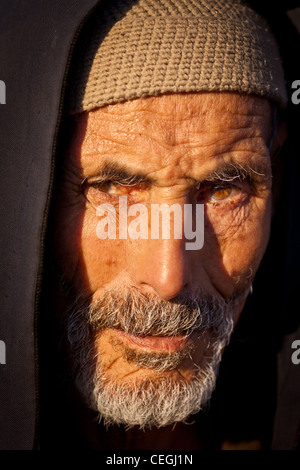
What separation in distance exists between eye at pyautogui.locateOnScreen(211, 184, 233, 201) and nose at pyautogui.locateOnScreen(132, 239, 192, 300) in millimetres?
290

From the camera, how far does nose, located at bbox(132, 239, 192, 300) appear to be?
1.77 meters

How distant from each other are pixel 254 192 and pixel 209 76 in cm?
54

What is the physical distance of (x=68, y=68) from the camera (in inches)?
67.0

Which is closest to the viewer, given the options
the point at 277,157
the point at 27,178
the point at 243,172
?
the point at 27,178

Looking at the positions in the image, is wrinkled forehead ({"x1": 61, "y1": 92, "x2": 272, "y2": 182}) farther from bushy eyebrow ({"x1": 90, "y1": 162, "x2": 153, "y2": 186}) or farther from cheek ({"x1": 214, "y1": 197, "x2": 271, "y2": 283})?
cheek ({"x1": 214, "y1": 197, "x2": 271, "y2": 283})

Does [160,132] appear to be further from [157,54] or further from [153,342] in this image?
[153,342]

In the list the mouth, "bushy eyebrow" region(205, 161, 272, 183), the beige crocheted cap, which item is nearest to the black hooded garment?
the beige crocheted cap

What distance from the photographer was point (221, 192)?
2.01 meters

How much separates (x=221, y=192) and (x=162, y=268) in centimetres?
45

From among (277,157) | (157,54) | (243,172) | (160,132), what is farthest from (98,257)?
(277,157)

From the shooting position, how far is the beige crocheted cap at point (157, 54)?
175 cm

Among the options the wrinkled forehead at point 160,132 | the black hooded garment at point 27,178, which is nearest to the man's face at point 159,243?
the wrinkled forehead at point 160,132
